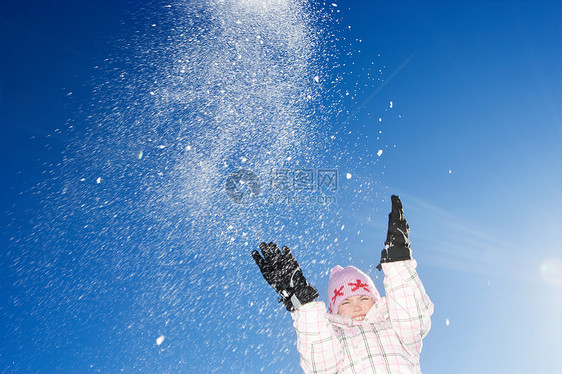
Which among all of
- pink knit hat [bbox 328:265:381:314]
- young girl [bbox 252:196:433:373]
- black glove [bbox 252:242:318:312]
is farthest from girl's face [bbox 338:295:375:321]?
black glove [bbox 252:242:318:312]

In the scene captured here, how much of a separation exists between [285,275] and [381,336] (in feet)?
3.41

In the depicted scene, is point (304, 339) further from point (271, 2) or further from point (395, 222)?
point (271, 2)

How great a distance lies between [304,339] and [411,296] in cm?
92

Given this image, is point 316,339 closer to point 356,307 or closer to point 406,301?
point 406,301

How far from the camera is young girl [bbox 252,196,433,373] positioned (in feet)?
8.42

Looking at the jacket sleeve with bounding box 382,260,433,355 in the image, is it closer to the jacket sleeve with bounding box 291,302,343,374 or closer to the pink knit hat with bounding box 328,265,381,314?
the jacket sleeve with bounding box 291,302,343,374

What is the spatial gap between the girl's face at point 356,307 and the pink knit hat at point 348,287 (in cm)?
4

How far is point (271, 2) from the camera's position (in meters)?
8.12

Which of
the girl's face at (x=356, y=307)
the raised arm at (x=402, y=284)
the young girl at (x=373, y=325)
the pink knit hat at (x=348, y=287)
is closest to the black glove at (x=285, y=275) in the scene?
the young girl at (x=373, y=325)

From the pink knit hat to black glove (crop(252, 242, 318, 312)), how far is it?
1110mm

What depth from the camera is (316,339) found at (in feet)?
8.42

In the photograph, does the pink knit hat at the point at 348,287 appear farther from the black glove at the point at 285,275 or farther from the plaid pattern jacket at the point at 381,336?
the black glove at the point at 285,275

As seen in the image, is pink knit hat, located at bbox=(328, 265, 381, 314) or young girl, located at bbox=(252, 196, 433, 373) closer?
young girl, located at bbox=(252, 196, 433, 373)

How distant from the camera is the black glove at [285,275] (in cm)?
256
